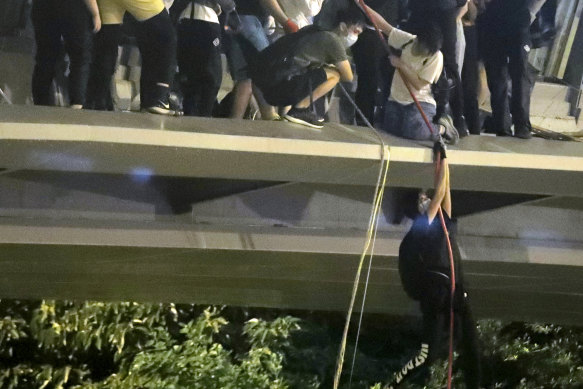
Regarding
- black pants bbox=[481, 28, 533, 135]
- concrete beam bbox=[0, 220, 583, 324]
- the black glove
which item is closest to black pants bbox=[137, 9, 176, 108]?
concrete beam bbox=[0, 220, 583, 324]

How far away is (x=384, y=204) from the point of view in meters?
3.32

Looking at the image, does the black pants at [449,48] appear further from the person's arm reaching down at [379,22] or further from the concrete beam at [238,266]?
the concrete beam at [238,266]

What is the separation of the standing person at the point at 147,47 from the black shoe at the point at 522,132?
1.34 m

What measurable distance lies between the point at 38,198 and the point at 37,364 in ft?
3.44

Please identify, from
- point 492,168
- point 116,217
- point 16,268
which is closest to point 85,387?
point 16,268

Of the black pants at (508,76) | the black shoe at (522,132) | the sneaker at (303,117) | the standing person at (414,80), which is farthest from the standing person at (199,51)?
the black shoe at (522,132)

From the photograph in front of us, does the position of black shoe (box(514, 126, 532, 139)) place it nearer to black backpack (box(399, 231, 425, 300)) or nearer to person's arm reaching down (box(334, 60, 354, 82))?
black backpack (box(399, 231, 425, 300))

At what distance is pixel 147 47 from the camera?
2.92 m

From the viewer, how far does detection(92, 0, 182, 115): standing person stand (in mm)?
2877

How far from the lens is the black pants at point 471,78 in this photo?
127 inches

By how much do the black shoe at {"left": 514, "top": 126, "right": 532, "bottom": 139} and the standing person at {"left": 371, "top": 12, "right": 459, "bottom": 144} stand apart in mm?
313

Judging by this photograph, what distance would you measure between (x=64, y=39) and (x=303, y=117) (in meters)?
0.87

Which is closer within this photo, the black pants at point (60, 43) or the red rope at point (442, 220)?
the black pants at point (60, 43)

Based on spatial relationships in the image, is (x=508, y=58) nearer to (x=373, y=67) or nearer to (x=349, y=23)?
(x=373, y=67)
